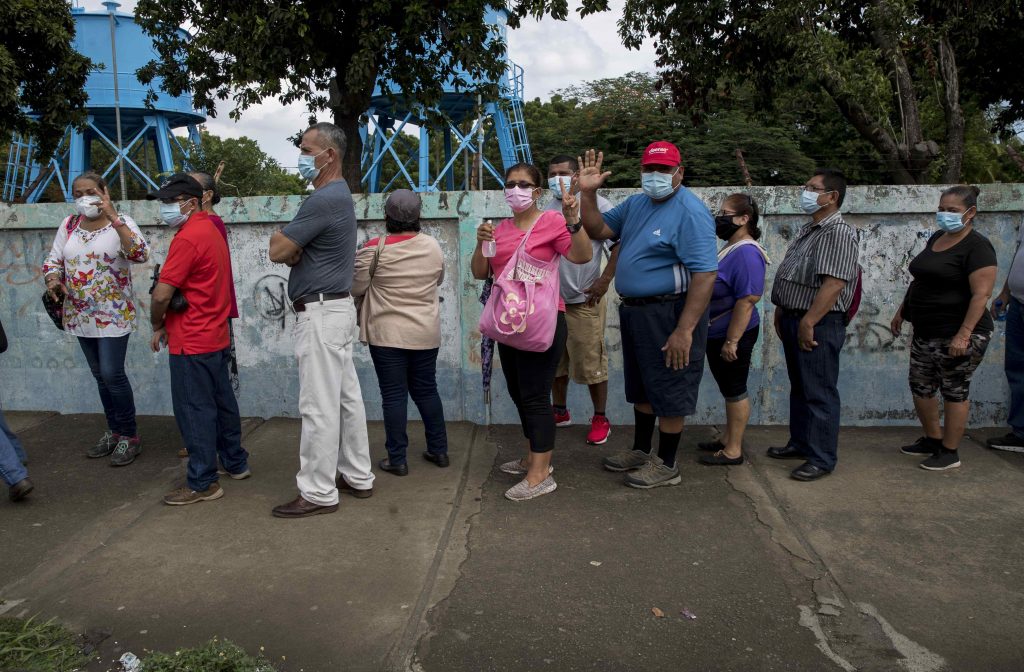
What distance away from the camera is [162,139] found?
22.1m

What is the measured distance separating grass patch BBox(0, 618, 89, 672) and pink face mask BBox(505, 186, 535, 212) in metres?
2.76

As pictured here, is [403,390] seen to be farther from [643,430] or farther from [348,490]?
[643,430]

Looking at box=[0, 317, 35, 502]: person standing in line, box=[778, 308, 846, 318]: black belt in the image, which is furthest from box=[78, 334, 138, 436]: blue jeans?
box=[778, 308, 846, 318]: black belt

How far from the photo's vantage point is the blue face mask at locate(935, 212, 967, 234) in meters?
4.61

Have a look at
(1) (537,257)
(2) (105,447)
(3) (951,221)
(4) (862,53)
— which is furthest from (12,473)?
(4) (862,53)

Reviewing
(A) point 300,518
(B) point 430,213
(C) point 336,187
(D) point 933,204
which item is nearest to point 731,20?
(D) point 933,204

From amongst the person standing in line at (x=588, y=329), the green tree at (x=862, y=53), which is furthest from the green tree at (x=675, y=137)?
the person standing in line at (x=588, y=329)

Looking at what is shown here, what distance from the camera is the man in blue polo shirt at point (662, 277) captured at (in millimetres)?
4098

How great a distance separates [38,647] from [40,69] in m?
11.5

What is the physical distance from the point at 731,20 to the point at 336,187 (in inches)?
412

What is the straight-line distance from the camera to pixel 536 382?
430 centimetres

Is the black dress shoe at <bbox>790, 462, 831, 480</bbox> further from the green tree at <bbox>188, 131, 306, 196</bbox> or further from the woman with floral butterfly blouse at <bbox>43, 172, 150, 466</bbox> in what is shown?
the green tree at <bbox>188, 131, 306, 196</bbox>

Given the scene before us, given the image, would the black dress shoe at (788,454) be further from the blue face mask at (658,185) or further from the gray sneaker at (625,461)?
the blue face mask at (658,185)

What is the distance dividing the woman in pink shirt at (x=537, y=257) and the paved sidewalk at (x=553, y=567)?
7.9 inches
